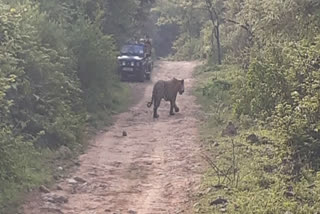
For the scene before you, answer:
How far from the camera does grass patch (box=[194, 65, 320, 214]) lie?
8.16 meters

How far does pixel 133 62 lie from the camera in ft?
89.7

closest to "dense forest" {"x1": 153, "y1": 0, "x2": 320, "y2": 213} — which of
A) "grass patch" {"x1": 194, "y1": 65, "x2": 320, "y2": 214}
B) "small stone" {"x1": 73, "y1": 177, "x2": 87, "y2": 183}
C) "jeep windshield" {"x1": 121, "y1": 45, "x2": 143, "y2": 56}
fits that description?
"grass patch" {"x1": 194, "y1": 65, "x2": 320, "y2": 214}

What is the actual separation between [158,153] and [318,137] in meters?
3.99

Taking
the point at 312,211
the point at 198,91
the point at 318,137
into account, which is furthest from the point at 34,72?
the point at 198,91

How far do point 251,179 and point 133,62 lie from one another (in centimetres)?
1839

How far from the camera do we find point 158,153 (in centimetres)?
1266

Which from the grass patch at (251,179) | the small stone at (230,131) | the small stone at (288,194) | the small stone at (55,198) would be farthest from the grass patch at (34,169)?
the small stone at (288,194)

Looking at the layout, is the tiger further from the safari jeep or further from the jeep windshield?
the jeep windshield

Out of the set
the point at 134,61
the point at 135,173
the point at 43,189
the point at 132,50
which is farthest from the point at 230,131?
the point at 132,50

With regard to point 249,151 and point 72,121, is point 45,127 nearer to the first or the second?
point 72,121

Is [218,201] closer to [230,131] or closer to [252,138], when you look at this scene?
[252,138]

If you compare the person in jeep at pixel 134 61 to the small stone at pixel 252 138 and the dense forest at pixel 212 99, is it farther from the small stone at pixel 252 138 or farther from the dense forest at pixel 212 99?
the small stone at pixel 252 138

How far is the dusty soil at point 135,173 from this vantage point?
8992mm

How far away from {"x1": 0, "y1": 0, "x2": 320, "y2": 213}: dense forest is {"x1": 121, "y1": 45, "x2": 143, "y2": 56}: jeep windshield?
5810 millimetres
